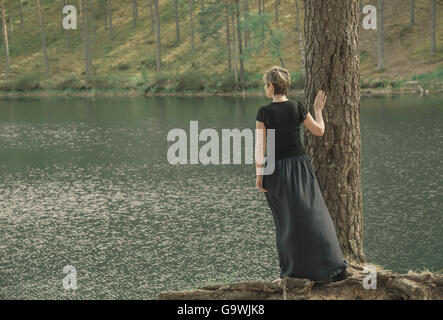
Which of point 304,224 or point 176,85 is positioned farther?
point 176,85

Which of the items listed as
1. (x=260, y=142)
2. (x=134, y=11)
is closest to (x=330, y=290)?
(x=260, y=142)

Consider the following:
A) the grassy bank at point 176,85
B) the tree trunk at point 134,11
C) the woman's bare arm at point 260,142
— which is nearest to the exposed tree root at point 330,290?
the woman's bare arm at point 260,142

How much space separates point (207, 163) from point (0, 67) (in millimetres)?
64590

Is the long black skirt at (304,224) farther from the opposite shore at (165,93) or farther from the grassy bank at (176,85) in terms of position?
the grassy bank at (176,85)

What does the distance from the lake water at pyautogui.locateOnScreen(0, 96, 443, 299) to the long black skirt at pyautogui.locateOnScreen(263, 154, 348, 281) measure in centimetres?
371

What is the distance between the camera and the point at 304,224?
639 centimetres

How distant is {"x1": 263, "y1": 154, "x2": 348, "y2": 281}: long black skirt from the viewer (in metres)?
6.40

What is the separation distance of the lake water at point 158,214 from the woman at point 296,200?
3.72 meters

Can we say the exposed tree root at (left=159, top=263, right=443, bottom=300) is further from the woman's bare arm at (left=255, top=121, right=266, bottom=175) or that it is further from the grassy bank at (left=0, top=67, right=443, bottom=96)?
the grassy bank at (left=0, top=67, right=443, bottom=96)

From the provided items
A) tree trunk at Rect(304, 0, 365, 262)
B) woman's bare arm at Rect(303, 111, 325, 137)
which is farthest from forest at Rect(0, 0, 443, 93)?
woman's bare arm at Rect(303, 111, 325, 137)

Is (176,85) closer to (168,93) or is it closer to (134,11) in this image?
(168,93)

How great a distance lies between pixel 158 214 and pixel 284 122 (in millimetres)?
8684
